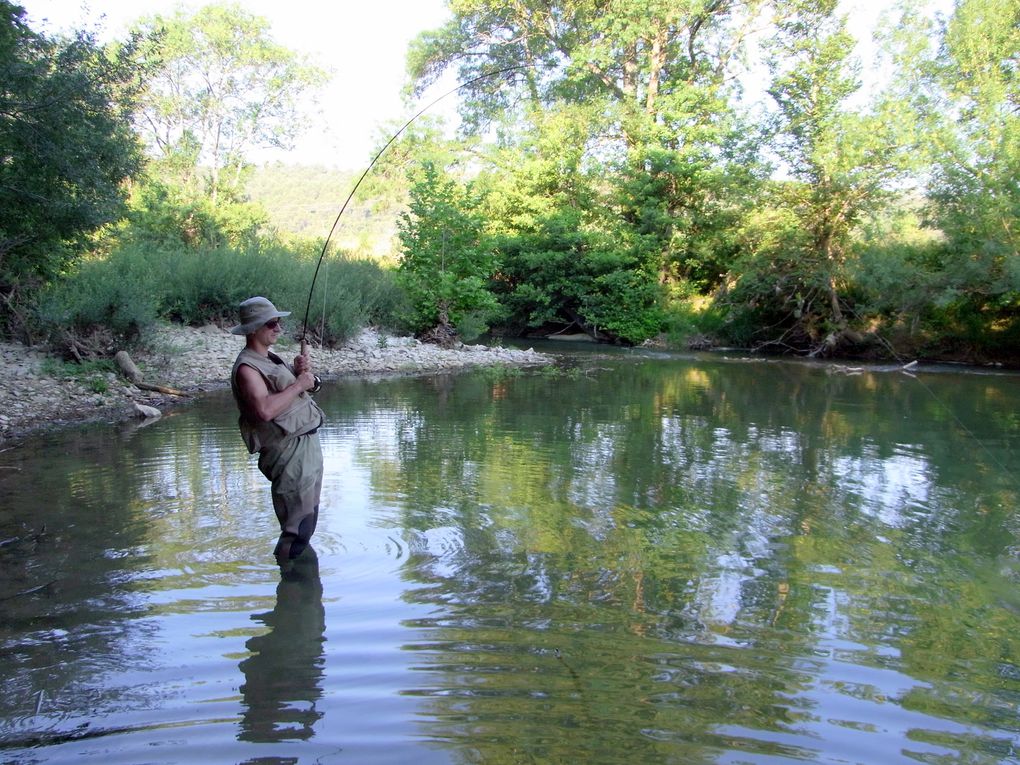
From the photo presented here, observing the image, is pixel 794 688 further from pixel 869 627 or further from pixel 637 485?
pixel 637 485

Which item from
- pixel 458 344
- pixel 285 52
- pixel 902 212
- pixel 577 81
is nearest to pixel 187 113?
pixel 285 52

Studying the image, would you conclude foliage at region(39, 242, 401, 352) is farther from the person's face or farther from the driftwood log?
the person's face

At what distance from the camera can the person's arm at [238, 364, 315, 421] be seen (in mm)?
4152

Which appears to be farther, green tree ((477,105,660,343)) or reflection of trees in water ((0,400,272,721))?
green tree ((477,105,660,343))

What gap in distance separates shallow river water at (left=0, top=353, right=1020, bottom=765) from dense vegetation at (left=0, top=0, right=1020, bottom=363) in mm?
4228

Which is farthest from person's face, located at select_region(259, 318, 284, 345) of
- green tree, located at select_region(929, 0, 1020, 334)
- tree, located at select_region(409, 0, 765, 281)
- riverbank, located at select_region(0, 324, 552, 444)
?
tree, located at select_region(409, 0, 765, 281)

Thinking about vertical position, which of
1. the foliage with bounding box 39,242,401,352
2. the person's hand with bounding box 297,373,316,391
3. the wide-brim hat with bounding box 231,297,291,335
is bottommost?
the person's hand with bounding box 297,373,316,391

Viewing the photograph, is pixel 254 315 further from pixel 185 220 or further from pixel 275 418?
pixel 185 220

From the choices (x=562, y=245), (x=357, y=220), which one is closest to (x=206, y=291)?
(x=562, y=245)

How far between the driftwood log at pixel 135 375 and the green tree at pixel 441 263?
29.3 ft

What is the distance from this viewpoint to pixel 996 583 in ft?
16.0

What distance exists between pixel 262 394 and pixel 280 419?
18 centimetres

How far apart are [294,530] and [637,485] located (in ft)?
11.3

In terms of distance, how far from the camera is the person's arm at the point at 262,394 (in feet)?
13.6
